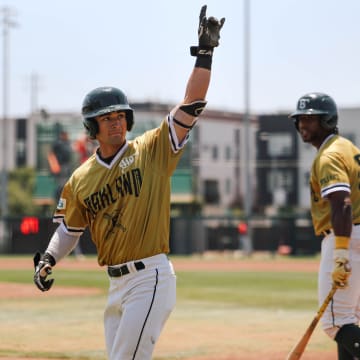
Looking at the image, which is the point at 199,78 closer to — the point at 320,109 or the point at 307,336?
the point at 320,109

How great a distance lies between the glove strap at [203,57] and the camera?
629cm

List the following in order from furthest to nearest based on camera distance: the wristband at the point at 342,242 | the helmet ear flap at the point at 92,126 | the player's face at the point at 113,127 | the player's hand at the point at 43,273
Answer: the wristband at the point at 342,242 < the player's hand at the point at 43,273 < the helmet ear flap at the point at 92,126 < the player's face at the point at 113,127

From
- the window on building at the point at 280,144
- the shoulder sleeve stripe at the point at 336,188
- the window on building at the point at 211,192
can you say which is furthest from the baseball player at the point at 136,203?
the window on building at the point at 211,192

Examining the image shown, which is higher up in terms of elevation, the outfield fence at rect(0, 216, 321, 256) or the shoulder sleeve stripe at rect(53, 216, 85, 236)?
the shoulder sleeve stripe at rect(53, 216, 85, 236)

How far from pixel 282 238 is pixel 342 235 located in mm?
32413

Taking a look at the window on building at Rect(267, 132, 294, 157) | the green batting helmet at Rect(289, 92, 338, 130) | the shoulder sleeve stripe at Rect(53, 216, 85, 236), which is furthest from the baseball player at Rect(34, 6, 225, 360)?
the window on building at Rect(267, 132, 294, 157)

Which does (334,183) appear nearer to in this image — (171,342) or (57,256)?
(57,256)

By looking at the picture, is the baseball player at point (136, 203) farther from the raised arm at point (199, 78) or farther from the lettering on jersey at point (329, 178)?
the lettering on jersey at point (329, 178)

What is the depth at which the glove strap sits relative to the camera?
20.6 feet

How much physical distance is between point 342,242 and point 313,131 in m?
1.00

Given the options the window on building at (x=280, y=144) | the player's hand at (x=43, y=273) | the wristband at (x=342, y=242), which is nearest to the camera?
the player's hand at (x=43, y=273)

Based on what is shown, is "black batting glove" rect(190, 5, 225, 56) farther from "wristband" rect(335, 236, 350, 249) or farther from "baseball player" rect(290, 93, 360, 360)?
"wristband" rect(335, 236, 350, 249)

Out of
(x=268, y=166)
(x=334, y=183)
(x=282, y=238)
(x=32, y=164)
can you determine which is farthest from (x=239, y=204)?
(x=334, y=183)

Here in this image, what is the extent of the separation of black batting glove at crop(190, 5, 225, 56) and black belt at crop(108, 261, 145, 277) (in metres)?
1.34
